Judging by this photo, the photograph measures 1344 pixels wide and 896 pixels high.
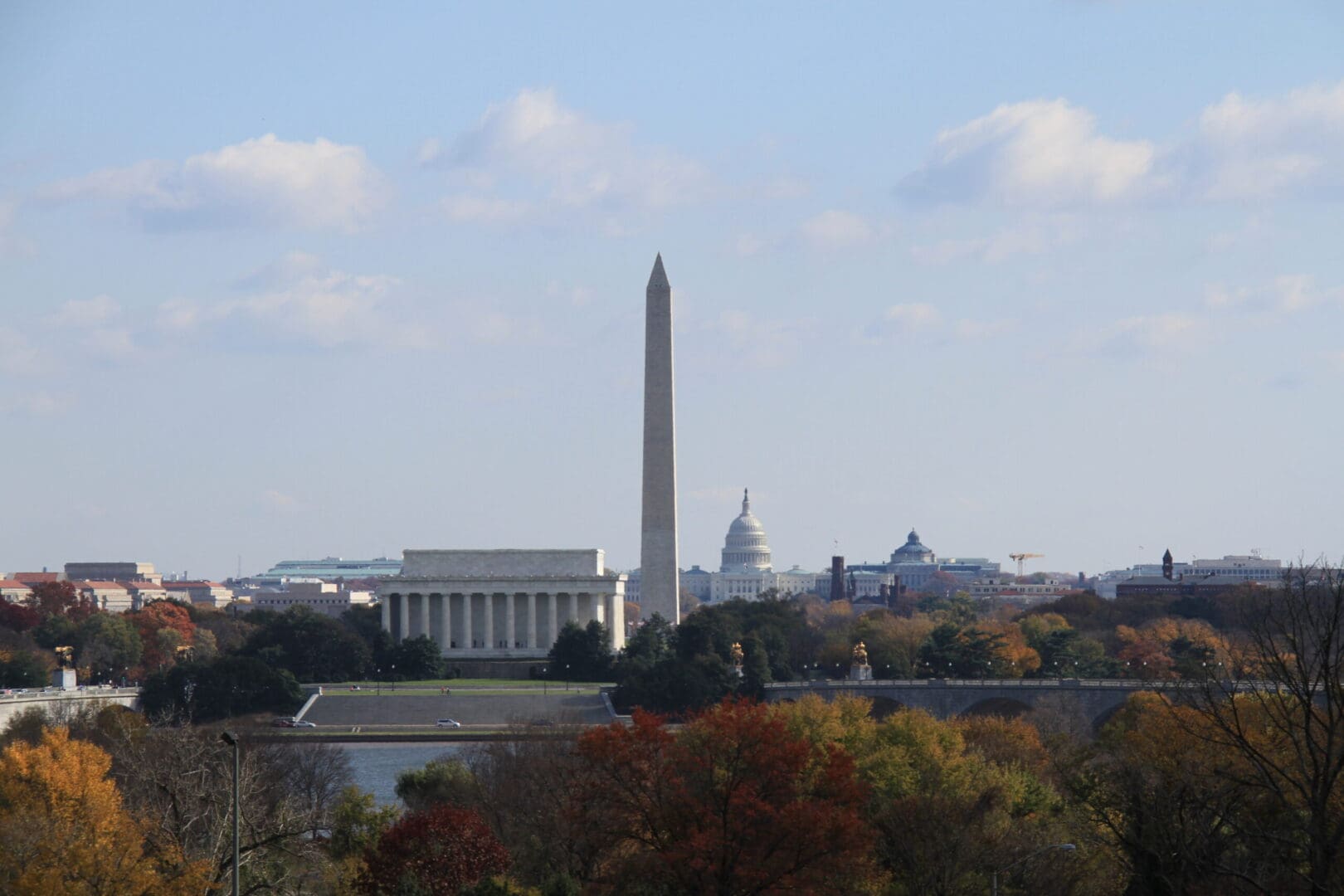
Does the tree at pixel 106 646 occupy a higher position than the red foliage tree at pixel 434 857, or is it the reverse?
the tree at pixel 106 646

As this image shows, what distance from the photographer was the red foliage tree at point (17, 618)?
143113 mm

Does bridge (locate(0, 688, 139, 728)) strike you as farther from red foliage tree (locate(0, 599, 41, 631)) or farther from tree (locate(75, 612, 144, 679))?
red foliage tree (locate(0, 599, 41, 631))

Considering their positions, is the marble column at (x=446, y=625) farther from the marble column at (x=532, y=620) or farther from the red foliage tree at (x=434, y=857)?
the red foliage tree at (x=434, y=857)

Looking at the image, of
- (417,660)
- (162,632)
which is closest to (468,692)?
(417,660)

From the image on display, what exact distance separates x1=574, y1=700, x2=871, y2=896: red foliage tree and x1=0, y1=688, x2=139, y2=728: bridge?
5640cm

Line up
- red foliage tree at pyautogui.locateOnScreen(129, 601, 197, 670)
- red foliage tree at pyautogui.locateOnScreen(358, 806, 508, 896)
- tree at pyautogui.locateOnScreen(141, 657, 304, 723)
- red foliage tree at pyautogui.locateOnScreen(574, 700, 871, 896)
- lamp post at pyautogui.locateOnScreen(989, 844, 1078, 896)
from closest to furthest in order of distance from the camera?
lamp post at pyautogui.locateOnScreen(989, 844, 1078, 896)
red foliage tree at pyautogui.locateOnScreen(574, 700, 871, 896)
red foliage tree at pyautogui.locateOnScreen(358, 806, 508, 896)
tree at pyautogui.locateOnScreen(141, 657, 304, 723)
red foliage tree at pyautogui.locateOnScreen(129, 601, 197, 670)

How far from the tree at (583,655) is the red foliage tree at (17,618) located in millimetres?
35306

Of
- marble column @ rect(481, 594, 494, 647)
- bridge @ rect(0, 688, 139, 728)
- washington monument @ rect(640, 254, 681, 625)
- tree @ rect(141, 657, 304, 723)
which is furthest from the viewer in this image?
marble column @ rect(481, 594, 494, 647)

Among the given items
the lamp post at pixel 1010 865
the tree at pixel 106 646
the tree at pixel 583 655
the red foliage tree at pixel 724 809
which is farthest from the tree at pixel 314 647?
the lamp post at pixel 1010 865

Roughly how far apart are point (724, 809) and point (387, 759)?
188 feet

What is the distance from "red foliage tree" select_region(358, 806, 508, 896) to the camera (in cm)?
4616

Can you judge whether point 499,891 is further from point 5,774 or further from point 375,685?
point 375,685

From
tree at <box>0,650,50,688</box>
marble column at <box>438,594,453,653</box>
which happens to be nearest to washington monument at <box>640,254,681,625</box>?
marble column at <box>438,594,453,653</box>

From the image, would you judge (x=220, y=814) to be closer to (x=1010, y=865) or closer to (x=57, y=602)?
(x=1010, y=865)
